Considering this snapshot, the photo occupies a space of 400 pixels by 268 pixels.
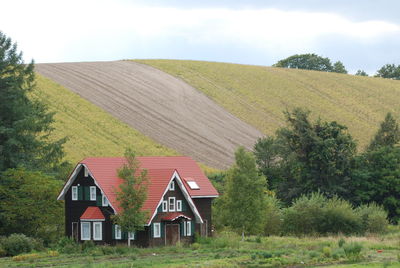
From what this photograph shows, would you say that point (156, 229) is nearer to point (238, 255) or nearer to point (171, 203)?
point (171, 203)

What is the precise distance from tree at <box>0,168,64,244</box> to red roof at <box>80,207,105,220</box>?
368 cm

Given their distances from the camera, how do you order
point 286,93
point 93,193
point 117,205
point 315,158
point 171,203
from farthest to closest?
1. point 286,93
2. point 315,158
3. point 93,193
4. point 171,203
5. point 117,205

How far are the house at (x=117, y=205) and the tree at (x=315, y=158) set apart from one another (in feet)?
64.7

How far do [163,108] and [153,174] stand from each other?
171 ft

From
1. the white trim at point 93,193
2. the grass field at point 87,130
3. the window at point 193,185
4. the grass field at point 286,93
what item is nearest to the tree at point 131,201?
the white trim at point 93,193

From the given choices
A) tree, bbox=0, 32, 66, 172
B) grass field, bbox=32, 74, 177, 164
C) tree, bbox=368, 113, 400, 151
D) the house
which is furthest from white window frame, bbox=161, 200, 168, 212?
tree, bbox=368, 113, 400, 151

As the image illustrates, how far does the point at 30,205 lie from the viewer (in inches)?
2355

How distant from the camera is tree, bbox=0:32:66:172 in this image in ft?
215

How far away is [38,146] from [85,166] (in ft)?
37.8

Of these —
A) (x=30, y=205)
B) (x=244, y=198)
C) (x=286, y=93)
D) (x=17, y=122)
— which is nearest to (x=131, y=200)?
(x=244, y=198)

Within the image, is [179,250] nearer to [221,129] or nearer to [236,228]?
[236,228]

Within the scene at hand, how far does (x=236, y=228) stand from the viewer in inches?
2372

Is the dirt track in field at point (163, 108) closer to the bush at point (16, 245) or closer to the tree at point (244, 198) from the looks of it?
the tree at point (244, 198)

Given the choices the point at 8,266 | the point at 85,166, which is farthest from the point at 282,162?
the point at 8,266
